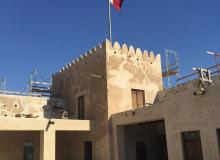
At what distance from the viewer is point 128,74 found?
17562mm

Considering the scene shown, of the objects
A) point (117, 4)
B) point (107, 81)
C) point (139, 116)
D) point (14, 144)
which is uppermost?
point (117, 4)

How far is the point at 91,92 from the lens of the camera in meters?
17.8

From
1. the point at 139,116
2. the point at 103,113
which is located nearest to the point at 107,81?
the point at 103,113

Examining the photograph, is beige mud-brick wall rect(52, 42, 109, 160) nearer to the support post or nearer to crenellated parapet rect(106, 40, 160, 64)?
crenellated parapet rect(106, 40, 160, 64)

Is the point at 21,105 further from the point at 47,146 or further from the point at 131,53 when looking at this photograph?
the point at 131,53

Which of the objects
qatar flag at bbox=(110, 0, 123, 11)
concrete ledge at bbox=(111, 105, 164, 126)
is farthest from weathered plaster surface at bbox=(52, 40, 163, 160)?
qatar flag at bbox=(110, 0, 123, 11)

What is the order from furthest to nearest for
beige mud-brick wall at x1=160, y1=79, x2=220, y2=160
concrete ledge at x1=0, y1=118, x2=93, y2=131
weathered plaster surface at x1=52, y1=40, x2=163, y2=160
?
weathered plaster surface at x1=52, y1=40, x2=163, y2=160 → concrete ledge at x1=0, y1=118, x2=93, y2=131 → beige mud-brick wall at x1=160, y1=79, x2=220, y2=160

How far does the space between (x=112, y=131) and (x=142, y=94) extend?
3383 millimetres

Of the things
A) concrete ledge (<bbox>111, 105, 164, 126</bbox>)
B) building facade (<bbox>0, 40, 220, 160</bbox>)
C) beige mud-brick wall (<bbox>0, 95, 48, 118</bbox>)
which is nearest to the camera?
concrete ledge (<bbox>111, 105, 164, 126</bbox>)

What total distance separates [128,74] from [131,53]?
1.58m

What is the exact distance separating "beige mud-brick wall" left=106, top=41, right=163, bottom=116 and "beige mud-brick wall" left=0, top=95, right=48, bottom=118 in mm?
5276

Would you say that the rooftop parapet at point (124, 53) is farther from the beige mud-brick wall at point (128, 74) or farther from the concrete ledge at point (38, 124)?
the concrete ledge at point (38, 124)

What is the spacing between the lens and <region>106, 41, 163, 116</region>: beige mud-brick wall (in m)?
16.7

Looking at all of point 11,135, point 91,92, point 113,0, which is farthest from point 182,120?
point 11,135
